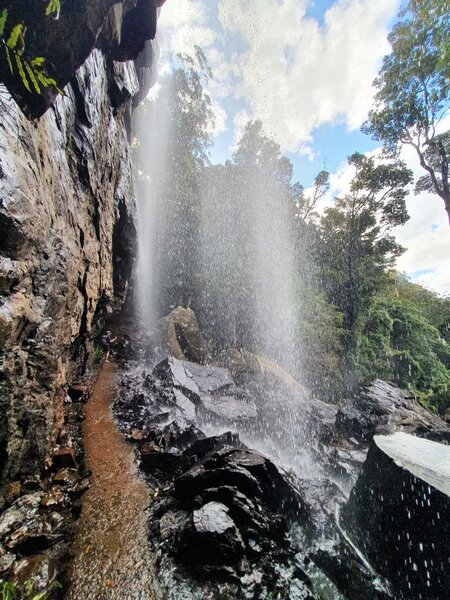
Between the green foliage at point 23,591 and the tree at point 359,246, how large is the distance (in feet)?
53.6

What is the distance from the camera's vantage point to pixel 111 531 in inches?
132

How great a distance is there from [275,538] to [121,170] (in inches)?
426

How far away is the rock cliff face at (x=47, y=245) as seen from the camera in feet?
10.1

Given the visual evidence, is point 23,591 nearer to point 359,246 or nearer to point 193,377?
point 193,377

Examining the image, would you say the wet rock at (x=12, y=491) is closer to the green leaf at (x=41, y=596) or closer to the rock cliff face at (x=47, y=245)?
the rock cliff face at (x=47, y=245)

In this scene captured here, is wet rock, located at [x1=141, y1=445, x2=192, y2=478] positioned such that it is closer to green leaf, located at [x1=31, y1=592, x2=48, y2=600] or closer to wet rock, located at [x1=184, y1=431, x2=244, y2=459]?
wet rock, located at [x1=184, y1=431, x2=244, y2=459]

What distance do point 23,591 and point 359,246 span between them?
19.9 meters

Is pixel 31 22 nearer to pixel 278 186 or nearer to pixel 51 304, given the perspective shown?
pixel 51 304

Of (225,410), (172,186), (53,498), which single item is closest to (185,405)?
(225,410)

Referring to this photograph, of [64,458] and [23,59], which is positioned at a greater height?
[23,59]

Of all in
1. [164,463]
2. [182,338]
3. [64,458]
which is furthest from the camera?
[182,338]

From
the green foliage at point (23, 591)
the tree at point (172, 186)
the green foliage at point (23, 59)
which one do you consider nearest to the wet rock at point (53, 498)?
the green foliage at point (23, 591)

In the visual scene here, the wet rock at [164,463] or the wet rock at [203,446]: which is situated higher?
the wet rock at [203,446]

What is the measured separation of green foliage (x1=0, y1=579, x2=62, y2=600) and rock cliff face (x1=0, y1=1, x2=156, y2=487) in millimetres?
1075
